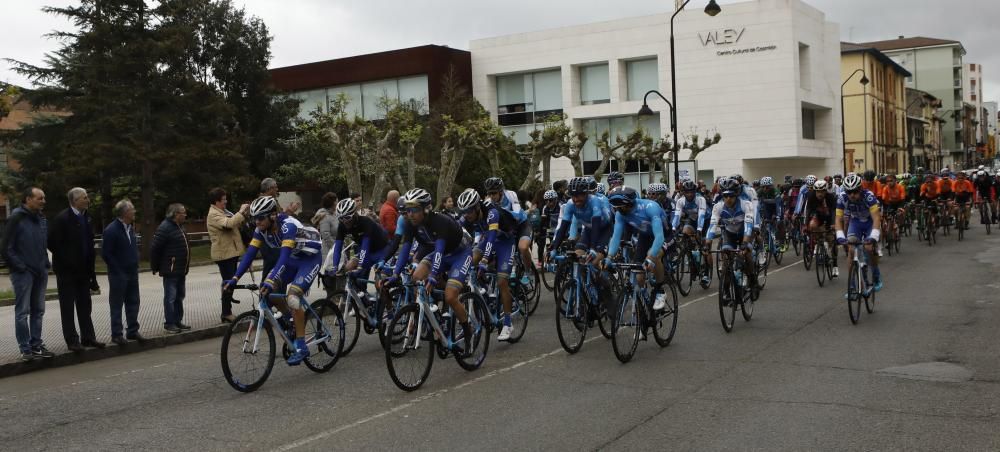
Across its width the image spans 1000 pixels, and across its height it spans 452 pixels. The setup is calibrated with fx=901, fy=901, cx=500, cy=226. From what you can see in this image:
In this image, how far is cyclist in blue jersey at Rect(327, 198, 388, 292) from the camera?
33.8ft

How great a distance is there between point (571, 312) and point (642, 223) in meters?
1.70

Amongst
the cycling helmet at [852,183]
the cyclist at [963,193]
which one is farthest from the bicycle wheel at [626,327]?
the cyclist at [963,193]

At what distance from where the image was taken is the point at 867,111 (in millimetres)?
75062

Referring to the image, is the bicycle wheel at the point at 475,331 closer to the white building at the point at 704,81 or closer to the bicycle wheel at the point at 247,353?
the bicycle wheel at the point at 247,353

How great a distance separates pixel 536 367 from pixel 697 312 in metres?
4.43

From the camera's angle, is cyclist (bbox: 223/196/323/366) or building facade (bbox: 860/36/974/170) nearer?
cyclist (bbox: 223/196/323/366)

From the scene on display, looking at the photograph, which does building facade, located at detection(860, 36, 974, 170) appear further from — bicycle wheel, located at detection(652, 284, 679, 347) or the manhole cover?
the manhole cover

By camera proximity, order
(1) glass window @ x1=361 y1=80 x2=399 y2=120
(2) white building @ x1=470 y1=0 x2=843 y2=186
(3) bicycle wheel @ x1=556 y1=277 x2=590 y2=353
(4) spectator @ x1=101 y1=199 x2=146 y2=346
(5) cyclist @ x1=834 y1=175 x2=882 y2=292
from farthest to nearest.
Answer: (1) glass window @ x1=361 y1=80 x2=399 y2=120, (2) white building @ x1=470 y1=0 x2=843 y2=186, (5) cyclist @ x1=834 y1=175 x2=882 y2=292, (4) spectator @ x1=101 y1=199 x2=146 y2=346, (3) bicycle wheel @ x1=556 y1=277 x2=590 y2=353

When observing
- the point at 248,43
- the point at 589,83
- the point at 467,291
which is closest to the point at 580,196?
the point at 467,291

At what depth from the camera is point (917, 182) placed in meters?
26.3

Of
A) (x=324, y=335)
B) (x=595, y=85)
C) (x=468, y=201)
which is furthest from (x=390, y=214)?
(x=595, y=85)

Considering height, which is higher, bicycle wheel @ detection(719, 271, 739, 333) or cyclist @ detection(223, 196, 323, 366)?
cyclist @ detection(223, 196, 323, 366)

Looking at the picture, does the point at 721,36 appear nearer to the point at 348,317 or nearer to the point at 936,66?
the point at 348,317

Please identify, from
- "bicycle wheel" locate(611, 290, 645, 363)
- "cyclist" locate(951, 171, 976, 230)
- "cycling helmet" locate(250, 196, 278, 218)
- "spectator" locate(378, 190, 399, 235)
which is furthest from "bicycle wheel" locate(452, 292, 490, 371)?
"cyclist" locate(951, 171, 976, 230)
